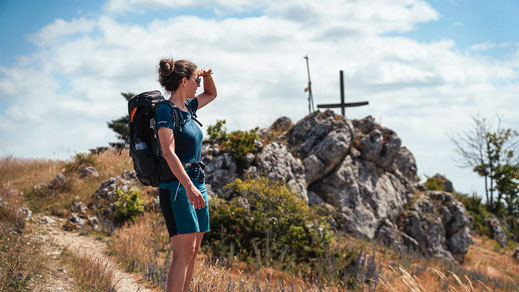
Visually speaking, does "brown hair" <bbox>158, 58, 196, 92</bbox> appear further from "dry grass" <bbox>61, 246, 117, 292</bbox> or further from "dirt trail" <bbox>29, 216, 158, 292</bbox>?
"dry grass" <bbox>61, 246, 117, 292</bbox>

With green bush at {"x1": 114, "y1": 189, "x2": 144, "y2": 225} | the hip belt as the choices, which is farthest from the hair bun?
green bush at {"x1": 114, "y1": 189, "x2": 144, "y2": 225}

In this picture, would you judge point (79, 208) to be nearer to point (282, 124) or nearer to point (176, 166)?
point (282, 124)

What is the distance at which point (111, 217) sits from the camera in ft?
37.7

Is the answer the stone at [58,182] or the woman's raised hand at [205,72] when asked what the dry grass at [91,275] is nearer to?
the woman's raised hand at [205,72]

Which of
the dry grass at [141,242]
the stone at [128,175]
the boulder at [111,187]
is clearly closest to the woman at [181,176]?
the dry grass at [141,242]

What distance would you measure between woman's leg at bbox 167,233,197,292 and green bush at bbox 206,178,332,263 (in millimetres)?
4618

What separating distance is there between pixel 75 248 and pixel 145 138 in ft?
18.2

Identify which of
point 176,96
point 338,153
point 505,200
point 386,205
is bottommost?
point 505,200

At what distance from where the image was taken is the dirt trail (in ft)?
20.3

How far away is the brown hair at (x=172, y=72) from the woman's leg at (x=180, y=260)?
143 centimetres

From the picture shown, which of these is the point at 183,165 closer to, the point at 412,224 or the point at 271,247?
the point at 271,247

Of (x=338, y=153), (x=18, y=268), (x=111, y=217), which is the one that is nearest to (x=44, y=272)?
(x=18, y=268)

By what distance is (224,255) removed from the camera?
27.5 ft

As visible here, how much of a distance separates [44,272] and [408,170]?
1665 cm
